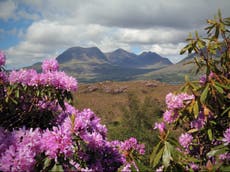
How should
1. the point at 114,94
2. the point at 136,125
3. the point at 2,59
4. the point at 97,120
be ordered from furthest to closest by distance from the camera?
the point at 114,94 < the point at 136,125 < the point at 97,120 < the point at 2,59

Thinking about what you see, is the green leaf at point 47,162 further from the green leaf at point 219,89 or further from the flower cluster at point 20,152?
the green leaf at point 219,89

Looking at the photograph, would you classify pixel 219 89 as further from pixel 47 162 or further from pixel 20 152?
pixel 20 152

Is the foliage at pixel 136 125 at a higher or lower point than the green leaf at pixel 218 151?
lower

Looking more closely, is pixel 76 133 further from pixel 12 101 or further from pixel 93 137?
pixel 12 101

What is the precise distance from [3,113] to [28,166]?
6.17 ft

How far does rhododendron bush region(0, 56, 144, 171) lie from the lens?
2922 millimetres

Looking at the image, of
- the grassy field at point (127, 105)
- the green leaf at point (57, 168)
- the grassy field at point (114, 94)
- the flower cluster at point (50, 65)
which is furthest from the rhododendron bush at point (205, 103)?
the grassy field at point (114, 94)

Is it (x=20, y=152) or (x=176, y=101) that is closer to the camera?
(x=20, y=152)

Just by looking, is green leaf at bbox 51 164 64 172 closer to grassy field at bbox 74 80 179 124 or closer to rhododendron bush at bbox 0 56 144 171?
rhododendron bush at bbox 0 56 144 171

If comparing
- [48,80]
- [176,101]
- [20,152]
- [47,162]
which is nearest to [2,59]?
[48,80]

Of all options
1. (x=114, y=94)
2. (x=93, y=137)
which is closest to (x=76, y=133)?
(x=93, y=137)

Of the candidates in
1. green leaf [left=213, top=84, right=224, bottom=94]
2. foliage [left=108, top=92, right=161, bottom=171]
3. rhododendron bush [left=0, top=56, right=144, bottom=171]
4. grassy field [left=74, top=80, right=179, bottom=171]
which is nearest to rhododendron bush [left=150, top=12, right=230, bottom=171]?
green leaf [left=213, top=84, right=224, bottom=94]

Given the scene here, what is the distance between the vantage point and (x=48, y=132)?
121 inches

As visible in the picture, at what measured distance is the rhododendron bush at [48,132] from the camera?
2922 millimetres
